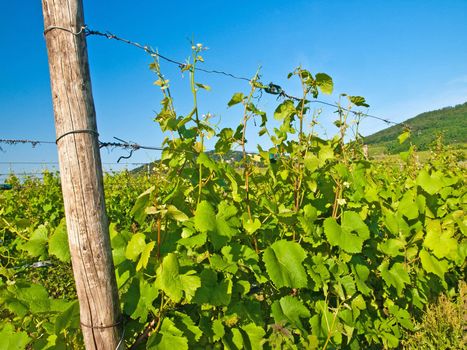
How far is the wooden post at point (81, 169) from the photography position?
146 centimetres

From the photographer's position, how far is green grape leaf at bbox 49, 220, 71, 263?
1.72m

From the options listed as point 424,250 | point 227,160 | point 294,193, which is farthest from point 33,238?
point 424,250

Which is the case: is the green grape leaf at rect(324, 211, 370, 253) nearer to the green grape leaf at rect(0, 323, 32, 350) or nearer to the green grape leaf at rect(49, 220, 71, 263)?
the green grape leaf at rect(49, 220, 71, 263)

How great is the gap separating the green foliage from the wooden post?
0.11m

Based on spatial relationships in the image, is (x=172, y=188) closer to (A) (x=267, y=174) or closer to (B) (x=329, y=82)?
(A) (x=267, y=174)

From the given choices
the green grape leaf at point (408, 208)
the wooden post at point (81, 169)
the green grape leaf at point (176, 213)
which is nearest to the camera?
the wooden post at point (81, 169)

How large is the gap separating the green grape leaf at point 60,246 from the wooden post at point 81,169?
0.67 ft

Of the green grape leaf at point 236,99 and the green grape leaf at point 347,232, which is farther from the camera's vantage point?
the green grape leaf at point 347,232

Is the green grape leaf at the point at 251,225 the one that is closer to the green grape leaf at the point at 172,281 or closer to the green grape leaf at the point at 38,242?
the green grape leaf at the point at 172,281

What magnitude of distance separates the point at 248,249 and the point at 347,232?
686mm

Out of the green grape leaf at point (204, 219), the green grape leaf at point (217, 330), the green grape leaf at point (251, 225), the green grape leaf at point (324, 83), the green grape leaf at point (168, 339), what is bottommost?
the green grape leaf at point (217, 330)

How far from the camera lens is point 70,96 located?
1.46 m

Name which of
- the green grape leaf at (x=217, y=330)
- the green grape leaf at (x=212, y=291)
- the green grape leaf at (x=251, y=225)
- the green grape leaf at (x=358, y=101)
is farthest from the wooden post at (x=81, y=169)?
the green grape leaf at (x=358, y=101)

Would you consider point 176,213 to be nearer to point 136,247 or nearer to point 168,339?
point 136,247
